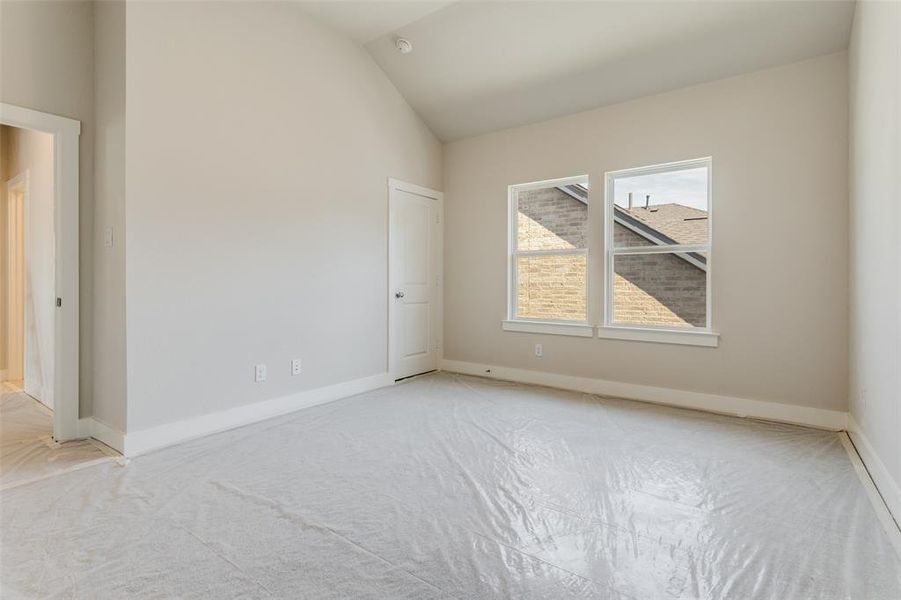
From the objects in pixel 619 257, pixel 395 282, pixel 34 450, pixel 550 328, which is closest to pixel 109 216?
pixel 34 450

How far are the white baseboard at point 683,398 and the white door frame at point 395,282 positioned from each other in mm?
710

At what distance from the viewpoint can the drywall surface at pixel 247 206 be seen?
2820 millimetres

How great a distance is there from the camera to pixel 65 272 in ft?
9.45

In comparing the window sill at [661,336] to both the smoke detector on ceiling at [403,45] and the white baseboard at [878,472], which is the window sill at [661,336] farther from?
the smoke detector on ceiling at [403,45]

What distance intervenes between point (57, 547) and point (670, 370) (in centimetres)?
398

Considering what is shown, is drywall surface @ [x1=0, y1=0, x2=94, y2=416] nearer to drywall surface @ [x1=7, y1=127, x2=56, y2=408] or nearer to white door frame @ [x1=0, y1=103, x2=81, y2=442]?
white door frame @ [x1=0, y1=103, x2=81, y2=442]

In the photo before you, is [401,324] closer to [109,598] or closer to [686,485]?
[686,485]

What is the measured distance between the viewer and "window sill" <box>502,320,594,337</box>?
4.35 metres

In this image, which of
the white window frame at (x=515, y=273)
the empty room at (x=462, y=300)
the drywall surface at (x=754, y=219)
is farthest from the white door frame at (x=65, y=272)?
the drywall surface at (x=754, y=219)

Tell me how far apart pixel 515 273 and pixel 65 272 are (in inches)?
146

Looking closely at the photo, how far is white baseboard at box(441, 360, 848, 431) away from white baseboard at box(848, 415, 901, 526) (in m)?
0.22

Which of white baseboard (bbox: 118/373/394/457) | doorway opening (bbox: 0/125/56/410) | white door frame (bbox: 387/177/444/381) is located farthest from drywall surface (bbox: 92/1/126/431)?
white door frame (bbox: 387/177/444/381)

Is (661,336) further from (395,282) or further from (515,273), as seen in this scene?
(395,282)

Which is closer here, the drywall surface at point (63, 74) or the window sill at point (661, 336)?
the drywall surface at point (63, 74)
